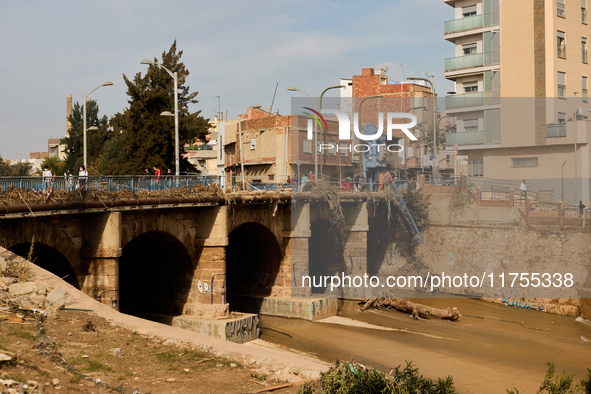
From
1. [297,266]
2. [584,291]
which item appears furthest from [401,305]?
[584,291]

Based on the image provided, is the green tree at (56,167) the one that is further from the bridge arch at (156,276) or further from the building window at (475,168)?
the building window at (475,168)

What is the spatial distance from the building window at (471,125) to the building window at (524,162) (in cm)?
387

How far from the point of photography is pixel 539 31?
131 ft

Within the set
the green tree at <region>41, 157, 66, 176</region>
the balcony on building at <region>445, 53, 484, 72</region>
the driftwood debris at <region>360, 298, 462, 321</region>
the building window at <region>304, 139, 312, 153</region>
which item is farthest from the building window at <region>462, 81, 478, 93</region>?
the green tree at <region>41, 157, 66, 176</region>

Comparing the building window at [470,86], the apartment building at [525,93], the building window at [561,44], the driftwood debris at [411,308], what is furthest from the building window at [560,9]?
the driftwood debris at [411,308]

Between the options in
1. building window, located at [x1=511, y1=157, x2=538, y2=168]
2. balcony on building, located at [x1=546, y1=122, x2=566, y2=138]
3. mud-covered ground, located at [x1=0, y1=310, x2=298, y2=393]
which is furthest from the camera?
building window, located at [x1=511, y1=157, x2=538, y2=168]

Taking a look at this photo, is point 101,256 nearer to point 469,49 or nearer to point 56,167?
point 469,49

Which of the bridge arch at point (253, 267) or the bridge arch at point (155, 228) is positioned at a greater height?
the bridge arch at point (155, 228)

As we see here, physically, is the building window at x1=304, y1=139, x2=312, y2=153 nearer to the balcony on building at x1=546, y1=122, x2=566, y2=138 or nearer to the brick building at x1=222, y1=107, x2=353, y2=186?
the brick building at x1=222, y1=107, x2=353, y2=186

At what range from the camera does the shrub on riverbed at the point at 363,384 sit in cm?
1041

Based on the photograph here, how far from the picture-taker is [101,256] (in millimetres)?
21234

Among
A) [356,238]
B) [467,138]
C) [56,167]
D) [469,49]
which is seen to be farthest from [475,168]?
[56,167]

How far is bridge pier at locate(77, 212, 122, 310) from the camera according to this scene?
69.4 ft

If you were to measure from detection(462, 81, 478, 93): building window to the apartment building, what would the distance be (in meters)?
0.09
